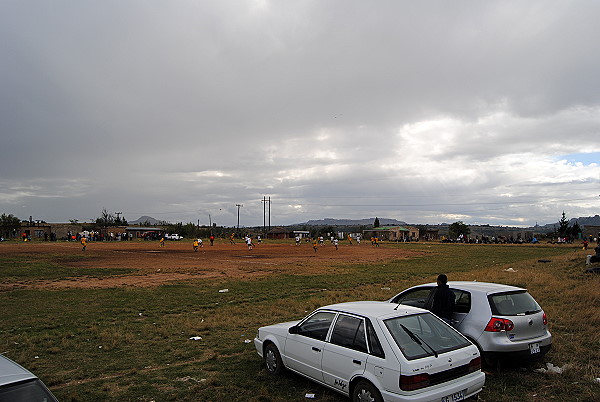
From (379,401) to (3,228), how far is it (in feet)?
348

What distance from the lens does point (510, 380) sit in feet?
22.4

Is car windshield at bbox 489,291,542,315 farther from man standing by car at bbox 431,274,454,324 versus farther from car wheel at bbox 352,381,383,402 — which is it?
car wheel at bbox 352,381,383,402

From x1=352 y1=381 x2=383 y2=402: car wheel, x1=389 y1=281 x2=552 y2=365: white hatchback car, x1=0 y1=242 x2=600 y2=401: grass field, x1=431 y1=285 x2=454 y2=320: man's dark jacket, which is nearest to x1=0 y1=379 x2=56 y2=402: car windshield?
x1=0 y1=242 x2=600 y2=401: grass field

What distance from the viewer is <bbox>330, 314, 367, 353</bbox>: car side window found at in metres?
5.75

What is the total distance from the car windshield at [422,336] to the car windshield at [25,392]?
386 centimetres

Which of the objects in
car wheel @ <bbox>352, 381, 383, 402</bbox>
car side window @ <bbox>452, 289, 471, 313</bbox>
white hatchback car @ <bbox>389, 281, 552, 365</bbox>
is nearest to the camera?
car wheel @ <bbox>352, 381, 383, 402</bbox>

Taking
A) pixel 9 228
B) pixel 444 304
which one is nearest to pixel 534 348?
pixel 444 304

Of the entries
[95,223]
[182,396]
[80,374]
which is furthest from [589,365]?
[95,223]

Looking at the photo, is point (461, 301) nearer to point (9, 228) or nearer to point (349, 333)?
point (349, 333)

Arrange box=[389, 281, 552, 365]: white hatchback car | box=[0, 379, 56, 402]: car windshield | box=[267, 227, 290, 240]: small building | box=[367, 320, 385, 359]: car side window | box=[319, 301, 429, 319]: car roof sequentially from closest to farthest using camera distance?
box=[0, 379, 56, 402]: car windshield, box=[367, 320, 385, 359]: car side window, box=[319, 301, 429, 319]: car roof, box=[389, 281, 552, 365]: white hatchback car, box=[267, 227, 290, 240]: small building

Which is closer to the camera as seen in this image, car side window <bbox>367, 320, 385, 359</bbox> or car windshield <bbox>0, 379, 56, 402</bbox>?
car windshield <bbox>0, 379, 56, 402</bbox>

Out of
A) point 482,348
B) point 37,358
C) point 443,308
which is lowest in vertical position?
point 37,358

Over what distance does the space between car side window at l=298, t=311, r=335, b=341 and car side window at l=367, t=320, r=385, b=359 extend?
854 mm

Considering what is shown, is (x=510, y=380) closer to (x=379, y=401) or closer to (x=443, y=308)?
(x=443, y=308)
